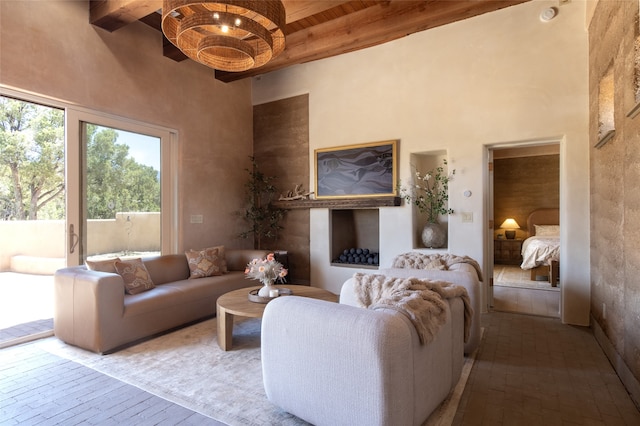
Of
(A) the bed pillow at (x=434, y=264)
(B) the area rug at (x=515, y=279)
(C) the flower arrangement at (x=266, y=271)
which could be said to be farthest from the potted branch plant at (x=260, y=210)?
(B) the area rug at (x=515, y=279)

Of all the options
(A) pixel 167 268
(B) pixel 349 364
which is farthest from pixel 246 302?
(B) pixel 349 364

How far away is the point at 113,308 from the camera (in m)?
3.04

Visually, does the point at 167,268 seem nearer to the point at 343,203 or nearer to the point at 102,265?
the point at 102,265

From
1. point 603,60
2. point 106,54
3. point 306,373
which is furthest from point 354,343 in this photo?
point 106,54

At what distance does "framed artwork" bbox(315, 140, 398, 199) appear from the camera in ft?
16.0

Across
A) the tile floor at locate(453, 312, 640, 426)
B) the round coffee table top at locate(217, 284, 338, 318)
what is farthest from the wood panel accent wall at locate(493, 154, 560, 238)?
the round coffee table top at locate(217, 284, 338, 318)

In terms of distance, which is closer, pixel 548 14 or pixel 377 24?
pixel 548 14

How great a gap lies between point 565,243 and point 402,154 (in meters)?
2.21

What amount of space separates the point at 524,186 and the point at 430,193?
465 cm

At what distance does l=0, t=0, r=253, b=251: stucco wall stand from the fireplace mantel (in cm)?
95

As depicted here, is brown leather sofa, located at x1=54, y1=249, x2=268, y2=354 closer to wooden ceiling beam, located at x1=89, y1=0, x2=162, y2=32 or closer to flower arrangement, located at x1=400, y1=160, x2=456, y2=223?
wooden ceiling beam, located at x1=89, y1=0, x2=162, y2=32

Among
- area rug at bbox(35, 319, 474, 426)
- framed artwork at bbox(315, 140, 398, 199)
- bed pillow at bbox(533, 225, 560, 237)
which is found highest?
framed artwork at bbox(315, 140, 398, 199)

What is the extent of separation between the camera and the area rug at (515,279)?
5662 mm

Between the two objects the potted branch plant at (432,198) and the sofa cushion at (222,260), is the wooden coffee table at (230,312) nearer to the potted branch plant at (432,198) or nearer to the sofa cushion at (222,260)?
the sofa cushion at (222,260)
